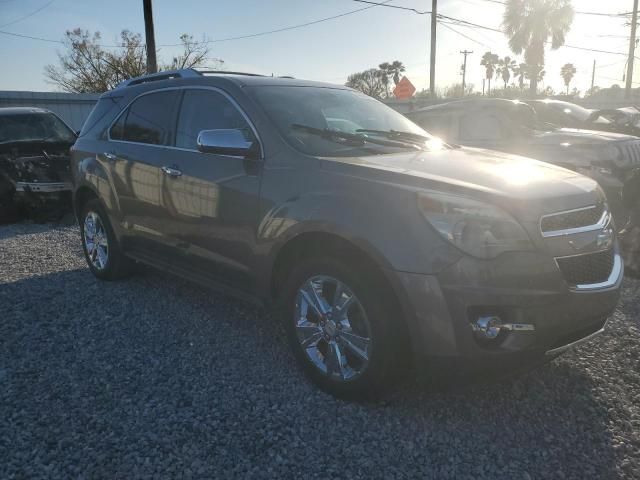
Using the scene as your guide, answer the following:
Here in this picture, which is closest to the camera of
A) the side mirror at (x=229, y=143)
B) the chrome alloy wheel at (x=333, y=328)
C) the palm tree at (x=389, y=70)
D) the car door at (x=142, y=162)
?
the chrome alloy wheel at (x=333, y=328)

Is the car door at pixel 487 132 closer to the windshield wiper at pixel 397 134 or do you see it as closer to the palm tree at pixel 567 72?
the windshield wiper at pixel 397 134

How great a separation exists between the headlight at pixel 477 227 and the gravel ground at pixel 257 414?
0.98 metres

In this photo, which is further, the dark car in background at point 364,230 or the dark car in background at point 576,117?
the dark car in background at point 576,117

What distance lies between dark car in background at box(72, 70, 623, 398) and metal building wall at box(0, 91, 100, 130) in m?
15.9

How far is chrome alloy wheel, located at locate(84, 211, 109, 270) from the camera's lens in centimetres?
532

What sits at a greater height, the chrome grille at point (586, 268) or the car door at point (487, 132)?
the car door at point (487, 132)

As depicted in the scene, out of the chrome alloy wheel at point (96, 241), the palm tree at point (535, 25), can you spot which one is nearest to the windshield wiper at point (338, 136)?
the chrome alloy wheel at point (96, 241)

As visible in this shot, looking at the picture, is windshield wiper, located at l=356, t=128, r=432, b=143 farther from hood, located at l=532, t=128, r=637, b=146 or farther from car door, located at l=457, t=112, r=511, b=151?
hood, located at l=532, t=128, r=637, b=146

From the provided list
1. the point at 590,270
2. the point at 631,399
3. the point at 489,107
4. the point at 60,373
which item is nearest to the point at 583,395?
the point at 631,399

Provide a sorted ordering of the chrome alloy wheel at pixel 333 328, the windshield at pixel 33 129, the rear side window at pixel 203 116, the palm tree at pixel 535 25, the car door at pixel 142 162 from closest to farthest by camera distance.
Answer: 1. the chrome alloy wheel at pixel 333 328
2. the rear side window at pixel 203 116
3. the car door at pixel 142 162
4. the windshield at pixel 33 129
5. the palm tree at pixel 535 25

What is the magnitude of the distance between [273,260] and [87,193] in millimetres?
3011

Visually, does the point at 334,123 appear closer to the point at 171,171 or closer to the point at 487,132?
the point at 171,171

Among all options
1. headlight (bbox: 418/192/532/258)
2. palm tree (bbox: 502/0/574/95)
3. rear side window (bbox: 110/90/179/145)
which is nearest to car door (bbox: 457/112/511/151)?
rear side window (bbox: 110/90/179/145)

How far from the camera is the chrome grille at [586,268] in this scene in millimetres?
2688
